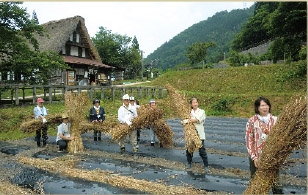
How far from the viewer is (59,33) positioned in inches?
844

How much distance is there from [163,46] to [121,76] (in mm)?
53646

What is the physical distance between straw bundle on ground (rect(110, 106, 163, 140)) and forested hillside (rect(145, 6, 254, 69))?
57.7 m

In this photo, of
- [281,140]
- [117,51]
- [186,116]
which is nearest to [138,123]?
[186,116]

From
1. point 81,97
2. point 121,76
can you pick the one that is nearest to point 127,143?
point 81,97

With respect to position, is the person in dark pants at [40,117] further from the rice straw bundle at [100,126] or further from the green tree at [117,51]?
the green tree at [117,51]

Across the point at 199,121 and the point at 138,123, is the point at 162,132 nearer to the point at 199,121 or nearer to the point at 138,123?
the point at 138,123

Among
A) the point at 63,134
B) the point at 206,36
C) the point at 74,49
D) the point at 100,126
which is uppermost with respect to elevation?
the point at 206,36

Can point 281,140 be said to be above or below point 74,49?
below

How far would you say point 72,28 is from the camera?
21.4m

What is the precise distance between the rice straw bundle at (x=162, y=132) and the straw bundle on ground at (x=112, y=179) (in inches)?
83.3

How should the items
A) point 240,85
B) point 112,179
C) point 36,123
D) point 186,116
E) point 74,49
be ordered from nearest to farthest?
point 112,179, point 186,116, point 36,123, point 240,85, point 74,49

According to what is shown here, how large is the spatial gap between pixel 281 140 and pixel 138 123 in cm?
337

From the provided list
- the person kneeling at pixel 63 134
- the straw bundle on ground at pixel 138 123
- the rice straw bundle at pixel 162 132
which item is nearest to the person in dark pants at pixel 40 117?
the person kneeling at pixel 63 134

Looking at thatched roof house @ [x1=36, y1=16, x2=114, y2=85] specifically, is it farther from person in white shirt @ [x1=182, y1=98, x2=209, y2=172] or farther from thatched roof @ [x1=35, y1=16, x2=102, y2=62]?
person in white shirt @ [x1=182, y1=98, x2=209, y2=172]
